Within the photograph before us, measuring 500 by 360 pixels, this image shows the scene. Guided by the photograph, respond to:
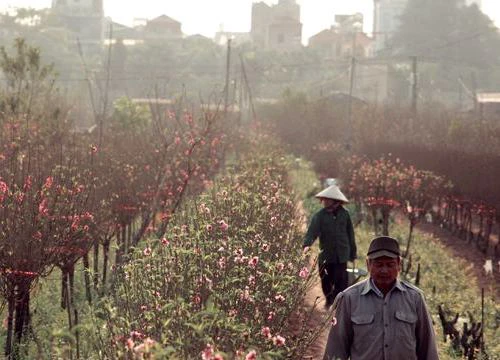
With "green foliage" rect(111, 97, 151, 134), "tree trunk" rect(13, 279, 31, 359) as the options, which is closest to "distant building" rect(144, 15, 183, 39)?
"green foliage" rect(111, 97, 151, 134)

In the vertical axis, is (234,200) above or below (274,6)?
below

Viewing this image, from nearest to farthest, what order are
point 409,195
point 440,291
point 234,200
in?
1. point 234,200
2. point 440,291
3. point 409,195

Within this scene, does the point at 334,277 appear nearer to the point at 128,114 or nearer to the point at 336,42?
the point at 128,114

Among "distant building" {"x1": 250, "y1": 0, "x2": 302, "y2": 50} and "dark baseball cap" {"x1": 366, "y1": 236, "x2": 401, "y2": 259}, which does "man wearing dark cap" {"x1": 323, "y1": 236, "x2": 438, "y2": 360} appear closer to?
"dark baseball cap" {"x1": 366, "y1": 236, "x2": 401, "y2": 259}

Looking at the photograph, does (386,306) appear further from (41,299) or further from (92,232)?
(41,299)

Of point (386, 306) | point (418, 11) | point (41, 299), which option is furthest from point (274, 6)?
point (386, 306)

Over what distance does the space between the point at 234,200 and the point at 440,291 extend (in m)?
4.28

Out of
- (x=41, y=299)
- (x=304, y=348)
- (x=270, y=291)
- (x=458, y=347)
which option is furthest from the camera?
(x=41, y=299)

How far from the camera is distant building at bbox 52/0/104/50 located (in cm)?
10371

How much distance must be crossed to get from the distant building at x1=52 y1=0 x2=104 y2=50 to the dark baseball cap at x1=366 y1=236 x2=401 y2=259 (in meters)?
98.9

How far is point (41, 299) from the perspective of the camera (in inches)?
498

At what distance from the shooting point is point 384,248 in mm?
5305

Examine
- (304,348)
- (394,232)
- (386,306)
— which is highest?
(386,306)

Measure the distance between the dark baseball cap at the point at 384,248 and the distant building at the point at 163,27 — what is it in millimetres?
102383
